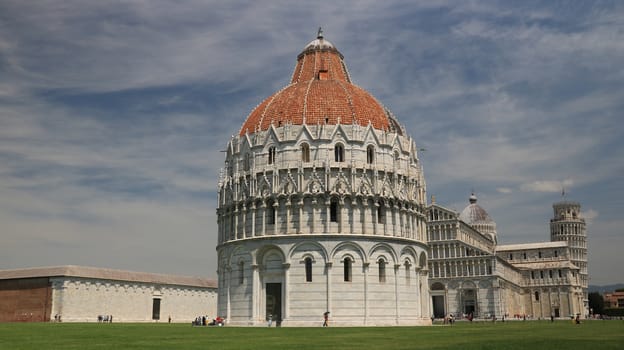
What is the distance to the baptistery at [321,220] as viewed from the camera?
54844mm

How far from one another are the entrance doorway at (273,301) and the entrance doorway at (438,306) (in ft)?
211

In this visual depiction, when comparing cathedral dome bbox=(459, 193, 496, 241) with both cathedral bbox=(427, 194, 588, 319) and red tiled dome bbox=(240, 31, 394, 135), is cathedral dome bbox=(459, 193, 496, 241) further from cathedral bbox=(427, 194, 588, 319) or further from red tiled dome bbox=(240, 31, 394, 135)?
red tiled dome bbox=(240, 31, 394, 135)

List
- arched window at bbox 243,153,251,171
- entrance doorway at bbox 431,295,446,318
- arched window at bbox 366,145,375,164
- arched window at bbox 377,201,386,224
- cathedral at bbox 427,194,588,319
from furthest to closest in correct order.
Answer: entrance doorway at bbox 431,295,446,318 < cathedral at bbox 427,194,588,319 < arched window at bbox 243,153,251,171 < arched window at bbox 366,145,375,164 < arched window at bbox 377,201,386,224

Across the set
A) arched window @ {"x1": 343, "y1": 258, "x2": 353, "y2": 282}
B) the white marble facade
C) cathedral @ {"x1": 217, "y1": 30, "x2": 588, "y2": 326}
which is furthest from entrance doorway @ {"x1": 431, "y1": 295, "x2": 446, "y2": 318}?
arched window @ {"x1": 343, "y1": 258, "x2": 353, "y2": 282}

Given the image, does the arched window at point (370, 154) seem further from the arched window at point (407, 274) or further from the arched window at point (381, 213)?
the arched window at point (407, 274)

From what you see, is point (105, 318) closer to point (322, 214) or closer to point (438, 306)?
point (322, 214)

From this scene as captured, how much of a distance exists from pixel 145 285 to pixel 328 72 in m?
42.3

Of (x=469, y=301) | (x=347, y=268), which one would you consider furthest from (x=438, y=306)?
(x=347, y=268)

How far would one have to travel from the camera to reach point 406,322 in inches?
2255

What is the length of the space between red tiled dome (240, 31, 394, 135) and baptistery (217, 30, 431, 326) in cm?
14

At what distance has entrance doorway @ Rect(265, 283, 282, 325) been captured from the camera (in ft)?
184

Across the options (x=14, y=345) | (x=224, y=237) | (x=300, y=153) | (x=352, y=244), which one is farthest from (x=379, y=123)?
(x=14, y=345)

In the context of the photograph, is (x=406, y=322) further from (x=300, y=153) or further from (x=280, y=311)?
(x=300, y=153)

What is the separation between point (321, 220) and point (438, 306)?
65541 mm
